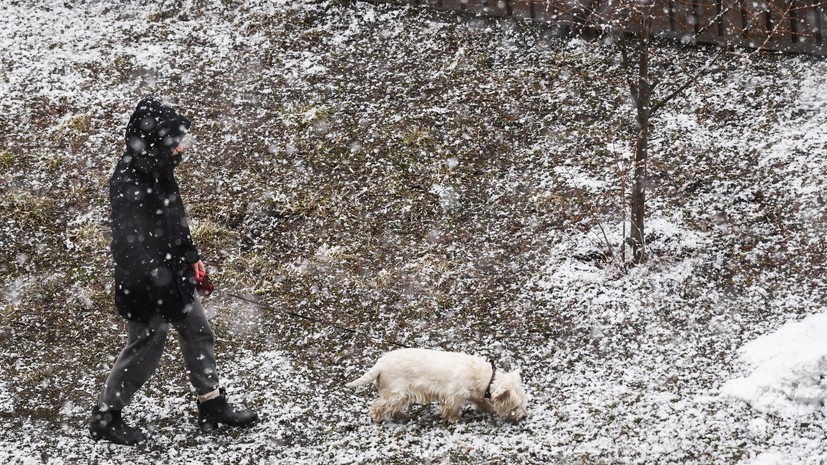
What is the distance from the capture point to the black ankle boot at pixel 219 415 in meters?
4.94

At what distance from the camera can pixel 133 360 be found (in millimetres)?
4691

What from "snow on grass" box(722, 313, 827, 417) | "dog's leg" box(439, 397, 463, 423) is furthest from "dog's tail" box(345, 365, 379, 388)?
"snow on grass" box(722, 313, 827, 417)

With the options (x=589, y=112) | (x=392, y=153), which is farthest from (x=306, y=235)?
(x=589, y=112)

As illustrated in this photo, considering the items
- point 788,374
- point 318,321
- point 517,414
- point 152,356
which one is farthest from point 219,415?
point 788,374

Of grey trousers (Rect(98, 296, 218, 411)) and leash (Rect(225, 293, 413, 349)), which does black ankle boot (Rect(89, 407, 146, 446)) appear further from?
leash (Rect(225, 293, 413, 349))

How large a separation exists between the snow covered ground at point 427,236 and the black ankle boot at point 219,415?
0.10 m

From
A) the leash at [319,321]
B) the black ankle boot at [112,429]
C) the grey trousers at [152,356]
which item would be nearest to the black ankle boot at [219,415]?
the grey trousers at [152,356]

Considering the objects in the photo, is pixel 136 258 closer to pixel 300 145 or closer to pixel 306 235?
pixel 306 235

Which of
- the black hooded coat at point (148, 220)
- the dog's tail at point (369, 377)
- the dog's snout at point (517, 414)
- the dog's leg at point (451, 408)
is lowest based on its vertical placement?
the dog's snout at point (517, 414)

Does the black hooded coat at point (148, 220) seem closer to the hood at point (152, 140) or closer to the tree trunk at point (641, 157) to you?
the hood at point (152, 140)

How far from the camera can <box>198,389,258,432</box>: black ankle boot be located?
4941mm

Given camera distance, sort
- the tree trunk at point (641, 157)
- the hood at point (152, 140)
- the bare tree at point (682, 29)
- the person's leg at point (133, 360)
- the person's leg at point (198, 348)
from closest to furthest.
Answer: the hood at point (152, 140), the person's leg at point (133, 360), the person's leg at point (198, 348), the tree trunk at point (641, 157), the bare tree at point (682, 29)

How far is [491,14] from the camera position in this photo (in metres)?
8.66

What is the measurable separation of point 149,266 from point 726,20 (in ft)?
19.5
